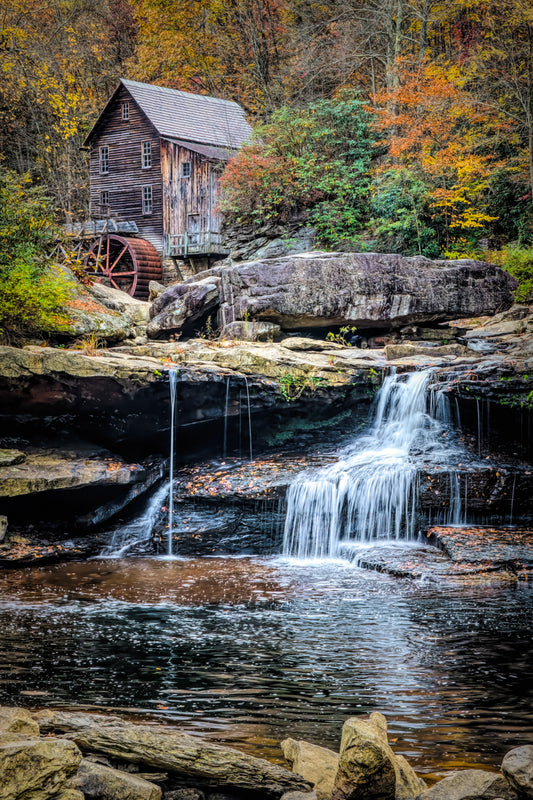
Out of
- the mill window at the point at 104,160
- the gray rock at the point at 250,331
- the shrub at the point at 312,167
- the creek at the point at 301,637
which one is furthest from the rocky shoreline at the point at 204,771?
the mill window at the point at 104,160

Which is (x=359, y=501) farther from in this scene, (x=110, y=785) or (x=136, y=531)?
(x=110, y=785)

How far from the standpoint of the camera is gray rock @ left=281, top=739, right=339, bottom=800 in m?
3.60

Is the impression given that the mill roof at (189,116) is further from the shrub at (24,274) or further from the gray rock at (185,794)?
the gray rock at (185,794)

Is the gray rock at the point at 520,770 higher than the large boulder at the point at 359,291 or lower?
lower

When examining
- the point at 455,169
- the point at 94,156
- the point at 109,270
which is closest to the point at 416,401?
the point at 455,169

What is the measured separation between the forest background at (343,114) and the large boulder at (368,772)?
1138cm

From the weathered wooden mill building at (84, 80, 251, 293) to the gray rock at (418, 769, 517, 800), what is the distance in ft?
79.9

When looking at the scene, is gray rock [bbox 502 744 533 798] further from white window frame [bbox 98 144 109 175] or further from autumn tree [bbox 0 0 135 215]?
autumn tree [bbox 0 0 135 215]

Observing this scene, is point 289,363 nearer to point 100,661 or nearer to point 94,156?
point 100,661

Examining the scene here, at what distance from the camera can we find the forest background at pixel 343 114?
757 inches

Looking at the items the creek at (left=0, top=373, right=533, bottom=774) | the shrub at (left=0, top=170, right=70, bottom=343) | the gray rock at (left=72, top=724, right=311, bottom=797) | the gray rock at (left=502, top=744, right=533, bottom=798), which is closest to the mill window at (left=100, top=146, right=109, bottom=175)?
the shrub at (left=0, top=170, right=70, bottom=343)

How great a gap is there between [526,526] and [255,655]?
6278mm

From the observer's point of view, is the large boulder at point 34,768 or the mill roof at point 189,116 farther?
the mill roof at point 189,116

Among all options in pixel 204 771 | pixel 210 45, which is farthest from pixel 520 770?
pixel 210 45
